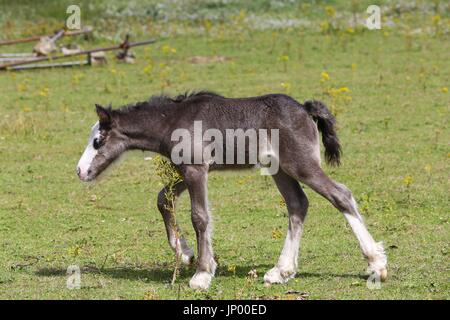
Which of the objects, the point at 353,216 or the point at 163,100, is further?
the point at 163,100

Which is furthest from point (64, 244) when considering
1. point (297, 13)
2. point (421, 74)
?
point (297, 13)

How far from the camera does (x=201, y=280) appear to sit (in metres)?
8.15

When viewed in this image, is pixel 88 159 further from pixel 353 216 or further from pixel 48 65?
pixel 48 65

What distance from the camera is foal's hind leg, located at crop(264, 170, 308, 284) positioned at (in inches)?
328

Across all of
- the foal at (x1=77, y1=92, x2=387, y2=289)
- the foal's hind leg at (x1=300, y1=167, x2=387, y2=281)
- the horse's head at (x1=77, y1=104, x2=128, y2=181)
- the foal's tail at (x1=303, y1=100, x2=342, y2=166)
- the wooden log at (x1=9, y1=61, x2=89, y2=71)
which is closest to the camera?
the foal's hind leg at (x1=300, y1=167, x2=387, y2=281)

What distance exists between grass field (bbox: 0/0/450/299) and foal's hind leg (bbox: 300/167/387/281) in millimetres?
182

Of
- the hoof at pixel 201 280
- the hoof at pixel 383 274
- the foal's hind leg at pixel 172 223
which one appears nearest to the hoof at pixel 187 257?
the foal's hind leg at pixel 172 223

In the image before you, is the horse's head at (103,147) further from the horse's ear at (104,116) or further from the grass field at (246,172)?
the grass field at (246,172)

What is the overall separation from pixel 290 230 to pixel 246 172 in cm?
65

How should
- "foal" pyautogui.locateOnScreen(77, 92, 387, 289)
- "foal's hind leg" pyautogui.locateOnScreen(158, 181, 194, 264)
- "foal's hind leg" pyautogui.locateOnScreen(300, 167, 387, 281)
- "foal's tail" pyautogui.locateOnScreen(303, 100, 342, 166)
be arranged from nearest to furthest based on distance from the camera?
"foal's hind leg" pyautogui.locateOnScreen(300, 167, 387, 281) < "foal" pyautogui.locateOnScreen(77, 92, 387, 289) < "foal's tail" pyautogui.locateOnScreen(303, 100, 342, 166) < "foal's hind leg" pyautogui.locateOnScreen(158, 181, 194, 264)

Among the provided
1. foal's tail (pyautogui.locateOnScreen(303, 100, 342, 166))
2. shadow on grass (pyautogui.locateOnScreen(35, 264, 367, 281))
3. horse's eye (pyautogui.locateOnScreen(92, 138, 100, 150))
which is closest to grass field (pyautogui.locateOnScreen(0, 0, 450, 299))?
shadow on grass (pyautogui.locateOnScreen(35, 264, 367, 281))

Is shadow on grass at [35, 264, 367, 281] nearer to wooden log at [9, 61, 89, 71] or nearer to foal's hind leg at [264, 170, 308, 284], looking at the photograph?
foal's hind leg at [264, 170, 308, 284]

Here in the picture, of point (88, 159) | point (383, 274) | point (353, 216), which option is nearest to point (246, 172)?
point (353, 216)
